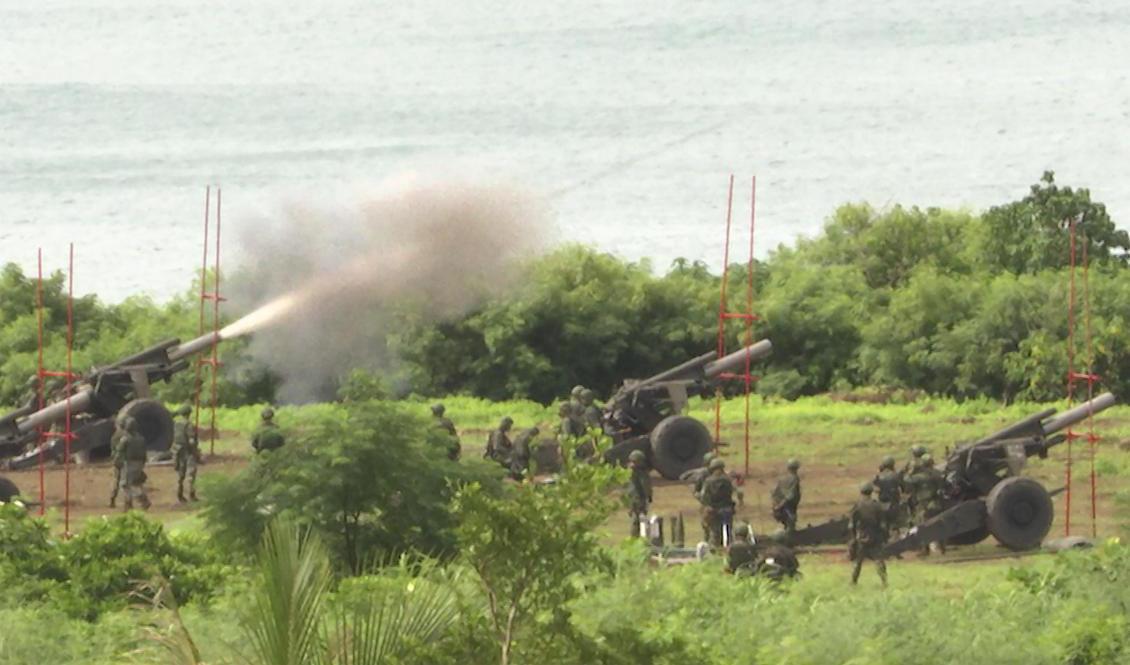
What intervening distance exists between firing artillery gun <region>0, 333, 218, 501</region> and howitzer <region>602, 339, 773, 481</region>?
4.17m

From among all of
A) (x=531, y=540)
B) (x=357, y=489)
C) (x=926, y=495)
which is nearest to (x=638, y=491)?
(x=926, y=495)

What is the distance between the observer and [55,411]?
1144 inches

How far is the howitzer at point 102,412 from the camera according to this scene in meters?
29.0

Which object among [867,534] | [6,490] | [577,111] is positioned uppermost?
[577,111]

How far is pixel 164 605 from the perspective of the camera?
1697cm

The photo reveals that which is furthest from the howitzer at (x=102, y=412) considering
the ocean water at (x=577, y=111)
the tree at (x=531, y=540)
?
the ocean water at (x=577, y=111)

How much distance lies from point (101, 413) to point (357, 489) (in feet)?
35.9

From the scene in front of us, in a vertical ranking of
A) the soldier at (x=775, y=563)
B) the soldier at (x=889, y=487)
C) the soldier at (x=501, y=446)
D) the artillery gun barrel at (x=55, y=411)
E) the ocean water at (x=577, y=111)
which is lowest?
the soldier at (x=775, y=563)

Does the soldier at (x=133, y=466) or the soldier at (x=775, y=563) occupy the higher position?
the soldier at (x=133, y=466)

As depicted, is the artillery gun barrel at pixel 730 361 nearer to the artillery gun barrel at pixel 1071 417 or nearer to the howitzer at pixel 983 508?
the artillery gun barrel at pixel 1071 417

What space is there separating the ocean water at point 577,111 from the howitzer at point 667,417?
2199 centimetres

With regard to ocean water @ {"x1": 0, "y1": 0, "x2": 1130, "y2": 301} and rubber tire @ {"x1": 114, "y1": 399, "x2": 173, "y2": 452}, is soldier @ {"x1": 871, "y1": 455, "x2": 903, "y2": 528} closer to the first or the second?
rubber tire @ {"x1": 114, "y1": 399, "x2": 173, "y2": 452}

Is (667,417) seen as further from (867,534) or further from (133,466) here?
(867,534)

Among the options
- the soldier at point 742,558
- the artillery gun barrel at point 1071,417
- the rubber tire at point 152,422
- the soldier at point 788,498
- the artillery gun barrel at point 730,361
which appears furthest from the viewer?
the artillery gun barrel at point 730,361
